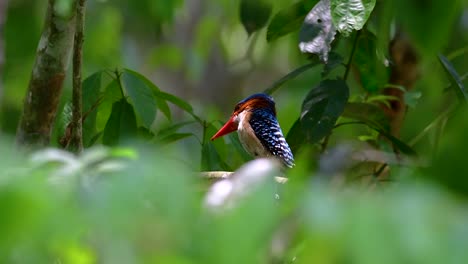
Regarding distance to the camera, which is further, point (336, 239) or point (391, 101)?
point (391, 101)

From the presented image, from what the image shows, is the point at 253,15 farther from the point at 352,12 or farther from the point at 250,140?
the point at 352,12

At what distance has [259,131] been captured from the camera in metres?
5.80

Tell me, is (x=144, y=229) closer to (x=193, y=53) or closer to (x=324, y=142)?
(x=324, y=142)

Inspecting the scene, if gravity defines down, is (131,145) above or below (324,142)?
above

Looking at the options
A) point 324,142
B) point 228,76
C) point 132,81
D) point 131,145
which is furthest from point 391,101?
point 228,76

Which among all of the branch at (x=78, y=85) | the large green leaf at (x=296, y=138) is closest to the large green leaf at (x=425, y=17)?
the branch at (x=78, y=85)

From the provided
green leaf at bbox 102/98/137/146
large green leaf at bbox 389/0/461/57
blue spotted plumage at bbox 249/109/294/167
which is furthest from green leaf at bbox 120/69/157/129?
large green leaf at bbox 389/0/461/57

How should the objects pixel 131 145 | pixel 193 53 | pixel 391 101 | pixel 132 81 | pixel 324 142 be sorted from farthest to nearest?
pixel 193 53, pixel 391 101, pixel 324 142, pixel 132 81, pixel 131 145

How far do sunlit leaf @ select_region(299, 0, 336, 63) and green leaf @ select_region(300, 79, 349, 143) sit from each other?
7.5 inches

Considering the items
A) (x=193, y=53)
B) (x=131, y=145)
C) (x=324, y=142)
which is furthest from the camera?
(x=193, y=53)

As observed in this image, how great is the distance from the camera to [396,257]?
1.60 metres

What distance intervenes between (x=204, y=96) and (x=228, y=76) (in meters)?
0.36

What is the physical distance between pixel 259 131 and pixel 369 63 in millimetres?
1206

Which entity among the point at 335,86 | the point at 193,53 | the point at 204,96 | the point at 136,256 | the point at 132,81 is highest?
the point at 136,256
